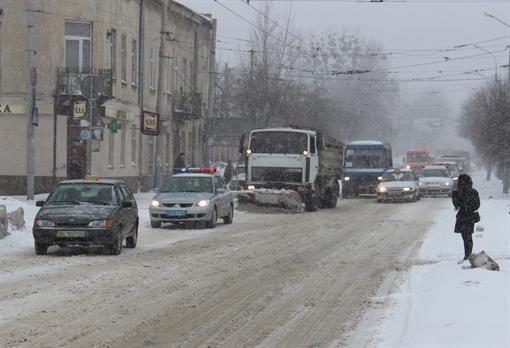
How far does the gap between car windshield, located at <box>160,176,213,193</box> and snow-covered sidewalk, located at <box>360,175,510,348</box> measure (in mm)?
9316

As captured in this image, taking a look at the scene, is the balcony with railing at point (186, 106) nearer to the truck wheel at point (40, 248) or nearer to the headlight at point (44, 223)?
the truck wheel at point (40, 248)

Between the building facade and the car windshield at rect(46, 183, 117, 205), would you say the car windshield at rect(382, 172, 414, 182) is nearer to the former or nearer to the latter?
the building facade

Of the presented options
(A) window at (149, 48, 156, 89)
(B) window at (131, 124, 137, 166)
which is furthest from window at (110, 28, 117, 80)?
(A) window at (149, 48, 156, 89)

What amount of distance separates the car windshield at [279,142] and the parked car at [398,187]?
1007 centimetres

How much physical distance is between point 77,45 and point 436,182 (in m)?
21.6

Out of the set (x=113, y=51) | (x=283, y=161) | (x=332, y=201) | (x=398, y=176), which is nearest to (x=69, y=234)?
(x=283, y=161)

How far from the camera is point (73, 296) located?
36.3 ft

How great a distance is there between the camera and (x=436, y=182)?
4684cm

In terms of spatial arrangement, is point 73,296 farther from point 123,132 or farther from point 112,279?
point 123,132

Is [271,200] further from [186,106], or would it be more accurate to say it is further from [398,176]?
[186,106]

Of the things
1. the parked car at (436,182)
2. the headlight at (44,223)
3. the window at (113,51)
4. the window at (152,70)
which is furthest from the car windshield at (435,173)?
the headlight at (44,223)

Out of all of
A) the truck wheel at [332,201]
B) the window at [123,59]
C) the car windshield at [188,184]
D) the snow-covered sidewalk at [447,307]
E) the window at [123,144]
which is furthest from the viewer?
the window at [123,144]

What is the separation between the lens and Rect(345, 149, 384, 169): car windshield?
4497 cm

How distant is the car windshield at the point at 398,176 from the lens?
134 ft
